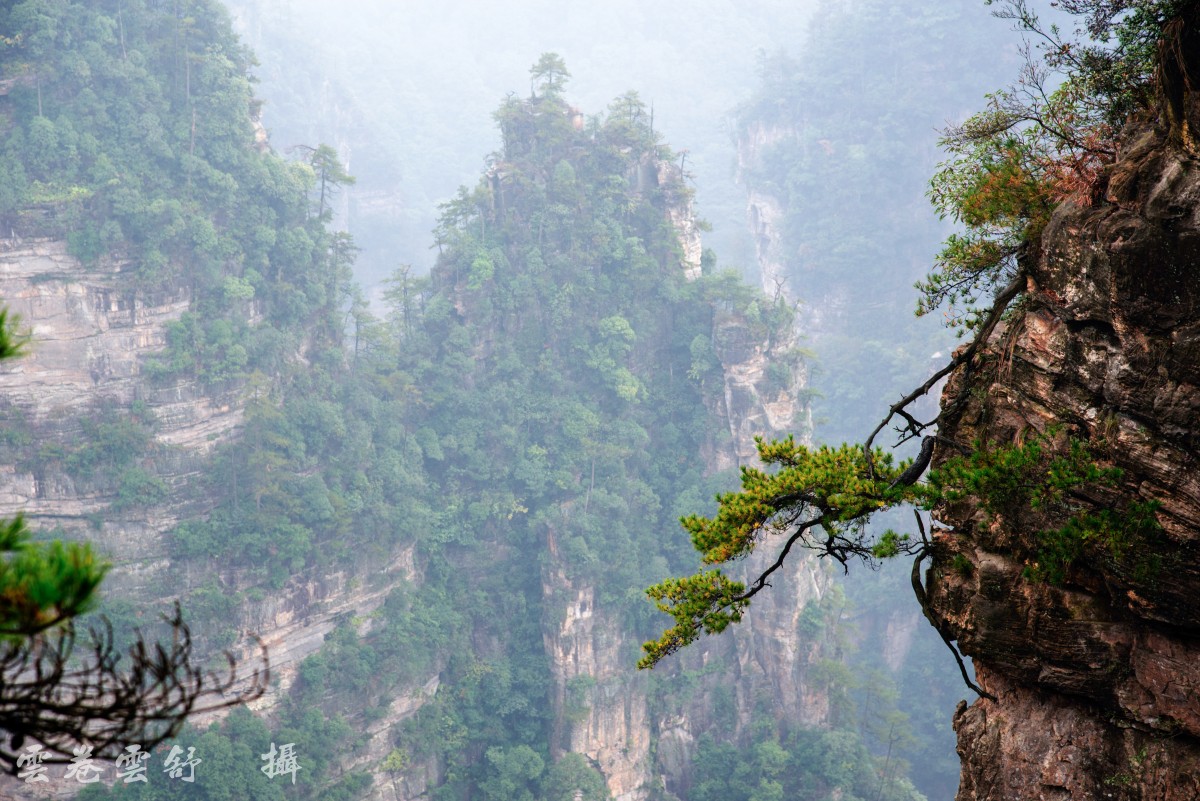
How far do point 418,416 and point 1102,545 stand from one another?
26.4 m

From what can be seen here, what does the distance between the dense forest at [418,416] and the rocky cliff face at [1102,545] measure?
790 inches

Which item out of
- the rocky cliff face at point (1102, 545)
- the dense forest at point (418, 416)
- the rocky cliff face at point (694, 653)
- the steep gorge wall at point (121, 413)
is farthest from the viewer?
the rocky cliff face at point (694, 653)

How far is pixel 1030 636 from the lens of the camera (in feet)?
16.4

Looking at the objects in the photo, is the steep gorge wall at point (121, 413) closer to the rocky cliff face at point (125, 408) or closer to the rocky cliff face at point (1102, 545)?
the rocky cliff face at point (125, 408)

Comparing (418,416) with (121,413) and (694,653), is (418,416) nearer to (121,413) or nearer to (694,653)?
(121,413)

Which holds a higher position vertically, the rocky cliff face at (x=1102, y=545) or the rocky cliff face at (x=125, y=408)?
the rocky cliff face at (x=125, y=408)

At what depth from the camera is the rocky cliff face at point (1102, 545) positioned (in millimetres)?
4359

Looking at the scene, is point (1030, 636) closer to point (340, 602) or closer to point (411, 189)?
point (340, 602)

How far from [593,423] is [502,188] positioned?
9140mm

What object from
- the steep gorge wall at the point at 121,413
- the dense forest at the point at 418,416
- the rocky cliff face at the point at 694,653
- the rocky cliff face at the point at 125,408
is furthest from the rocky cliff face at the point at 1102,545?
the rocky cliff face at the point at 694,653

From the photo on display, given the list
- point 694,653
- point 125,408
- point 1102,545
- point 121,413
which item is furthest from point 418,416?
point 1102,545

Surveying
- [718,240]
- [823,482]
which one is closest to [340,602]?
[823,482]

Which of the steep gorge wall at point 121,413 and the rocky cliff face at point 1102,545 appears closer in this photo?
the rocky cliff face at point 1102,545

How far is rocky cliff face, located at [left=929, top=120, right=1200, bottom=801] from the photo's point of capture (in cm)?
436
